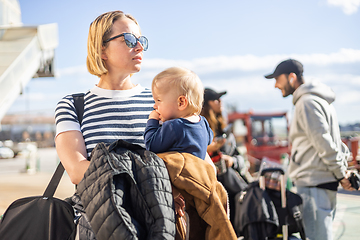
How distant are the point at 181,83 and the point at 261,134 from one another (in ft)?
47.4

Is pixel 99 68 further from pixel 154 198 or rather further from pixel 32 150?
pixel 32 150

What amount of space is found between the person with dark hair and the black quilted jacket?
194 cm

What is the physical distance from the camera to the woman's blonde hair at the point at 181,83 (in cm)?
144

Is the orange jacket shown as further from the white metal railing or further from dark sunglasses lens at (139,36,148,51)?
the white metal railing

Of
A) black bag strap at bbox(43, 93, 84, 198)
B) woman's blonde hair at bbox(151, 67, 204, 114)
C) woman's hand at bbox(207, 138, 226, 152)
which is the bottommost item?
woman's hand at bbox(207, 138, 226, 152)

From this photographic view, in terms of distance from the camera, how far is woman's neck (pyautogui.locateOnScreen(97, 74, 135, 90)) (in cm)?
167

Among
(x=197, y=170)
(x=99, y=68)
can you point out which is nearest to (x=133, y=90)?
(x=99, y=68)

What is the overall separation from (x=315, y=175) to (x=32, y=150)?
17.3 metres

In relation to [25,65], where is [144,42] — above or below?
below

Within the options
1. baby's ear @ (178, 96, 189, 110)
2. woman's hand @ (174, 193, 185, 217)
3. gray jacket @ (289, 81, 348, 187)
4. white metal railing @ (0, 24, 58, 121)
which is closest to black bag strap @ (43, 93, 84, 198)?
baby's ear @ (178, 96, 189, 110)

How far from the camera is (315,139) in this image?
108 inches

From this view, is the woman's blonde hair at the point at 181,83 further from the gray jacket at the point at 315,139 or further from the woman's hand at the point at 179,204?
the gray jacket at the point at 315,139

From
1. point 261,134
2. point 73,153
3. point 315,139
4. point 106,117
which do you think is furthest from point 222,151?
point 261,134

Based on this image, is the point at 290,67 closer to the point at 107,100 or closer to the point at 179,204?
the point at 107,100
